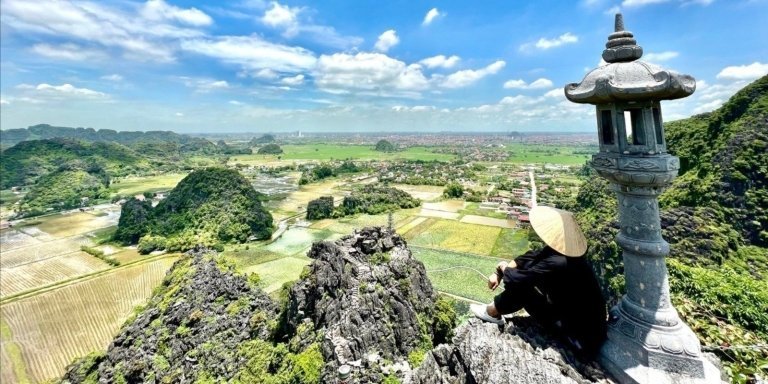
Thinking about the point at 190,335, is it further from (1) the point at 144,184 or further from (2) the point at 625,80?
(1) the point at 144,184

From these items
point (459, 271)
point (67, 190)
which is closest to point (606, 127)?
point (459, 271)

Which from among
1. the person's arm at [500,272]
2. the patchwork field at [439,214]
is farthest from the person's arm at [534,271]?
the patchwork field at [439,214]

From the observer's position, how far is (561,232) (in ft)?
14.3

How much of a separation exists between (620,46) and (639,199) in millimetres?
2143

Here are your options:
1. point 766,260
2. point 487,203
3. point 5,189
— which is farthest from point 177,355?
point 5,189

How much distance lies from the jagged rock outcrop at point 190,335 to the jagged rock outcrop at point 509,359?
9998 millimetres

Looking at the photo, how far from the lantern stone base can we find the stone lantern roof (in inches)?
119

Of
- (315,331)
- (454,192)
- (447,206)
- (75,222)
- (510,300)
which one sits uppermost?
(510,300)

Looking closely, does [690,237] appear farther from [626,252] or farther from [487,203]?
[487,203]

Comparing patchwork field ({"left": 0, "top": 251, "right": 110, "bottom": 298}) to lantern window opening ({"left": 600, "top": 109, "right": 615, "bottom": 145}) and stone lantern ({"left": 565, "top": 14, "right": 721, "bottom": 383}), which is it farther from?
lantern window opening ({"left": 600, "top": 109, "right": 615, "bottom": 145})

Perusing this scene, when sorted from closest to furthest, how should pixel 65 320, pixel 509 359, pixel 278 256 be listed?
1. pixel 509 359
2. pixel 65 320
3. pixel 278 256

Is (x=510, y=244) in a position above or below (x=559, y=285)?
below

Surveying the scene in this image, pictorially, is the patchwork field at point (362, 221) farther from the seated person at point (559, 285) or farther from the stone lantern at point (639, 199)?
the stone lantern at point (639, 199)

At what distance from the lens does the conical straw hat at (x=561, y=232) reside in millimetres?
4289
